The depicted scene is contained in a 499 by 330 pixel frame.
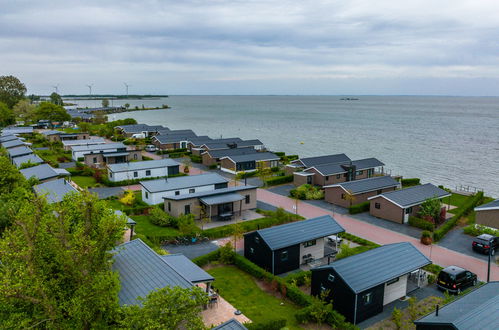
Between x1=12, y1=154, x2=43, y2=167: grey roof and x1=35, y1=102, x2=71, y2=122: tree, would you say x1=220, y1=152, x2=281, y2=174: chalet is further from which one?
x1=35, y1=102, x2=71, y2=122: tree

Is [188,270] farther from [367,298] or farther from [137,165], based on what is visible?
[137,165]

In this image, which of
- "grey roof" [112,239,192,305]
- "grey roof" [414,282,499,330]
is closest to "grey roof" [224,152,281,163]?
"grey roof" [112,239,192,305]

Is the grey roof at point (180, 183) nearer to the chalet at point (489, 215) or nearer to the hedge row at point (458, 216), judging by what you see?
the hedge row at point (458, 216)

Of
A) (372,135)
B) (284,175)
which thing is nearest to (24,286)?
(284,175)

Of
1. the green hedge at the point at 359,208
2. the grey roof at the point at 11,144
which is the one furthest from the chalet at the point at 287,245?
the grey roof at the point at 11,144

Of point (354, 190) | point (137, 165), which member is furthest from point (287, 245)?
point (137, 165)

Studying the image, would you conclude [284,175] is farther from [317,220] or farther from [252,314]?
[252,314]
